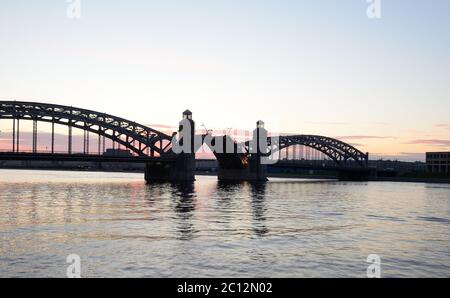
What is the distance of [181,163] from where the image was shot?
144 meters

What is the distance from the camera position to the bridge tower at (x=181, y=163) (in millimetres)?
143625

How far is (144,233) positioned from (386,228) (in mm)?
18510

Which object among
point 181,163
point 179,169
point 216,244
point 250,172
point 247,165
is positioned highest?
point 181,163

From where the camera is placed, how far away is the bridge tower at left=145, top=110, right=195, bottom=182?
144 m

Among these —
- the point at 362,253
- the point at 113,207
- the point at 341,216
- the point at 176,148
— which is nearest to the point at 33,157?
the point at 176,148

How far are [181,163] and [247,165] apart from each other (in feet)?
109

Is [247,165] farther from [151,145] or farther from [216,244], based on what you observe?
[216,244]

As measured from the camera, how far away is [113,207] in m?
55.0

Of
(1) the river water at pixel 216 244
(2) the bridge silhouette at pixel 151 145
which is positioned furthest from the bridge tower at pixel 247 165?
(1) the river water at pixel 216 244

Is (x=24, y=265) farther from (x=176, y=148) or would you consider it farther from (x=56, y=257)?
(x=176, y=148)

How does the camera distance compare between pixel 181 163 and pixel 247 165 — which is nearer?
pixel 181 163

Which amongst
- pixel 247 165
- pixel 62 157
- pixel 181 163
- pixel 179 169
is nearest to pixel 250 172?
pixel 247 165

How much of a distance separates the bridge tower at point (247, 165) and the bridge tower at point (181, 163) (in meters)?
19.0

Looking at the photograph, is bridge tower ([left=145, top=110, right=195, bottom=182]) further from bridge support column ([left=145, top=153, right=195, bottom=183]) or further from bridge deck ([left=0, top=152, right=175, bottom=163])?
bridge deck ([left=0, top=152, right=175, bottom=163])
